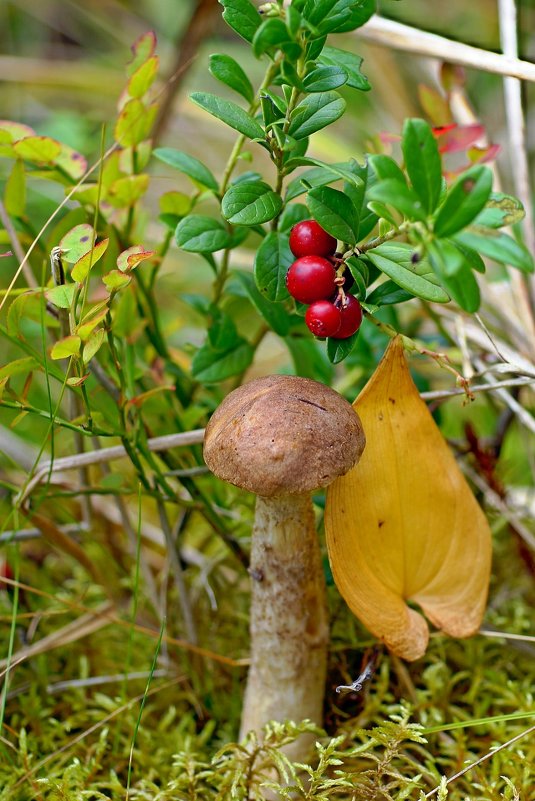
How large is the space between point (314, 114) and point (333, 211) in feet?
0.35

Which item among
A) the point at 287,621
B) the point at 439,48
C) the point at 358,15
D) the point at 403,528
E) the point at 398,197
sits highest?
the point at 439,48

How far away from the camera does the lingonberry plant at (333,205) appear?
0.66 m

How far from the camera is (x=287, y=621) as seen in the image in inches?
37.2

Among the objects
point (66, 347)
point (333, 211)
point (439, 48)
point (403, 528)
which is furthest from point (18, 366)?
point (439, 48)

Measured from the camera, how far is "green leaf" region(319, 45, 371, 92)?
2.64 ft

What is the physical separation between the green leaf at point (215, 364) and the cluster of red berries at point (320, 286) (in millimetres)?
262

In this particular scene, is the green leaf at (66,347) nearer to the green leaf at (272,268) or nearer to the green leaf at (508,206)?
the green leaf at (272,268)

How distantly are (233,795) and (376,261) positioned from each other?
642 mm

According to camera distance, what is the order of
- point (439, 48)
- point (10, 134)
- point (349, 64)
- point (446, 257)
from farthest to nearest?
point (439, 48)
point (10, 134)
point (349, 64)
point (446, 257)

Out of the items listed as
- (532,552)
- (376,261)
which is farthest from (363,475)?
(532,552)

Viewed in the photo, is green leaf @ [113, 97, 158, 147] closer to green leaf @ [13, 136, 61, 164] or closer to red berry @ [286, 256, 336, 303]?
green leaf @ [13, 136, 61, 164]

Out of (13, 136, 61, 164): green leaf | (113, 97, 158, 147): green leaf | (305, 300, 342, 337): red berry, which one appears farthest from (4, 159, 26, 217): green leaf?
(305, 300, 342, 337): red berry

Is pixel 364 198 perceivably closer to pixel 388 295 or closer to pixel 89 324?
pixel 388 295

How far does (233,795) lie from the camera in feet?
2.93
